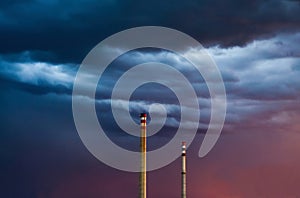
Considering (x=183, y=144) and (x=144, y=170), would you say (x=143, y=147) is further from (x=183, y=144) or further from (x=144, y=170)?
(x=183, y=144)

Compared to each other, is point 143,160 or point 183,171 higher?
point 183,171

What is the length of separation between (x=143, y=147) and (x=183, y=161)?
23621 mm

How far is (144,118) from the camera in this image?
9000 centimetres

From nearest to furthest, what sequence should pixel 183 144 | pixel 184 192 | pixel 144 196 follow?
pixel 144 196, pixel 184 192, pixel 183 144

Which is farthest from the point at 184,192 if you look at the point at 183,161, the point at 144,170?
the point at 144,170

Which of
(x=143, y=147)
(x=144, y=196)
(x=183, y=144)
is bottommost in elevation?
(x=144, y=196)

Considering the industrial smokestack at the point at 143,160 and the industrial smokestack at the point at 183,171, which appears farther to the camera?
the industrial smokestack at the point at 183,171

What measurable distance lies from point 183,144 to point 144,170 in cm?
2584

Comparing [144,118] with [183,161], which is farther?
[183,161]

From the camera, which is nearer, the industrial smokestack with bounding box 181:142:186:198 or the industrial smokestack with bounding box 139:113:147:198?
the industrial smokestack with bounding box 139:113:147:198

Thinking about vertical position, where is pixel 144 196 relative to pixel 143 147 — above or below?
below

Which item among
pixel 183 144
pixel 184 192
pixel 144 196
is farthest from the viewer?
pixel 183 144

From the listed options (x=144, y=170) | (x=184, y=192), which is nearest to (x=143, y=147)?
(x=144, y=170)

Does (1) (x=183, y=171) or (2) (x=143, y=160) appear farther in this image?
(1) (x=183, y=171)
